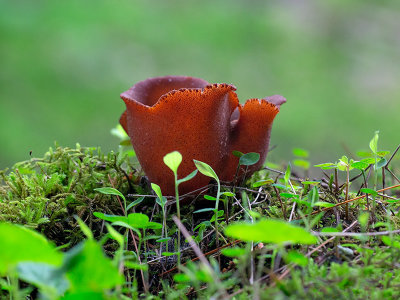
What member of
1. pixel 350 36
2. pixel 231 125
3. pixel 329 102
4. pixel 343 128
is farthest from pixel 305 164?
pixel 350 36

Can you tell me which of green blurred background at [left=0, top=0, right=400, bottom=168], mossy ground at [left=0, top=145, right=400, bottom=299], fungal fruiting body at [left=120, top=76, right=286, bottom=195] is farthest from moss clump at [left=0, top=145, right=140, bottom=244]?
green blurred background at [left=0, top=0, right=400, bottom=168]

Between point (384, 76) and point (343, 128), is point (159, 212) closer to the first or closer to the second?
point (343, 128)

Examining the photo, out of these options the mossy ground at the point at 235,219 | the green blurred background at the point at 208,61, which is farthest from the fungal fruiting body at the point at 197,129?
the green blurred background at the point at 208,61

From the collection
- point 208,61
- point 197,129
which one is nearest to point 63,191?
point 197,129

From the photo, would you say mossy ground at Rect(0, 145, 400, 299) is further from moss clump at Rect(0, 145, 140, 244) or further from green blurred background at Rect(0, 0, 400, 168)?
green blurred background at Rect(0, 0, 400, 168)

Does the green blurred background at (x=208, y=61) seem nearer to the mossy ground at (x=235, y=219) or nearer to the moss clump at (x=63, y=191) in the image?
the moss clump at (x=63, y=191)
